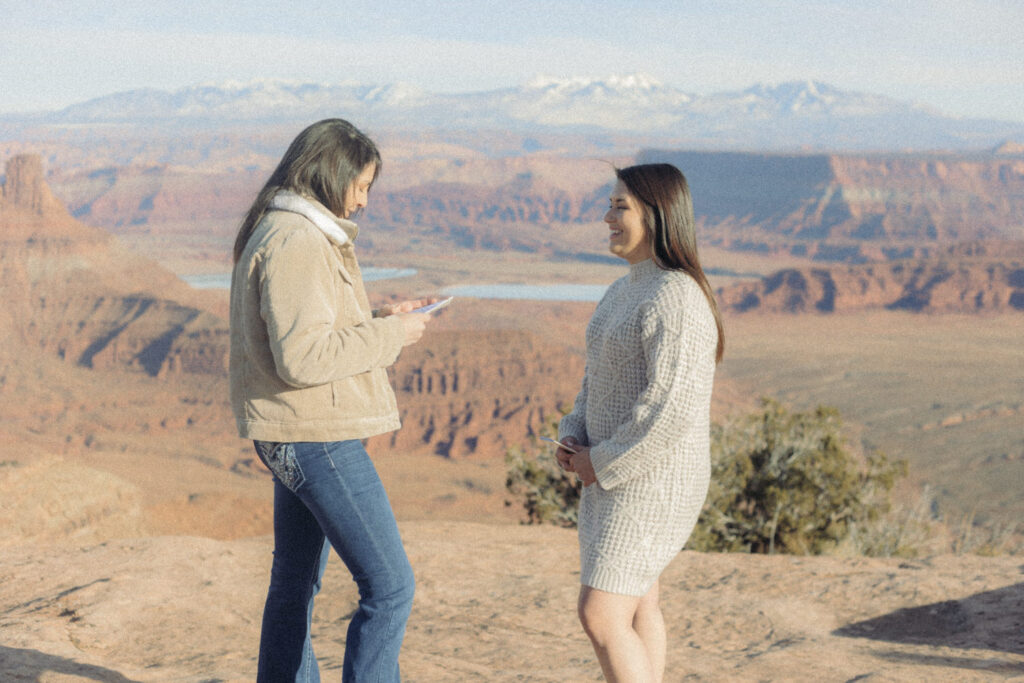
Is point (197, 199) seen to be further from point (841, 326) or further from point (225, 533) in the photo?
point (225, 533)

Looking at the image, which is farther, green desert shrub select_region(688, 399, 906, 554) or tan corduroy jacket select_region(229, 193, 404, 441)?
green desert shrub select_region(688, 399, 906, 554)

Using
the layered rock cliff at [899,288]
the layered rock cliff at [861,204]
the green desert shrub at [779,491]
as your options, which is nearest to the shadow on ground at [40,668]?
the green desert shrub at [779,491]

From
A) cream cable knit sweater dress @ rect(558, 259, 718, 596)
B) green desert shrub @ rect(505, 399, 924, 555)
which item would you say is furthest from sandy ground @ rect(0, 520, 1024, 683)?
green desert shrub @ rect(505, 399, 924, 555)

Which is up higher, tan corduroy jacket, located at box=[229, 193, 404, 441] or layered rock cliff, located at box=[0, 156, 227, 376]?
tan corduroy jacket, located at box=[229, 193, 404, 441]

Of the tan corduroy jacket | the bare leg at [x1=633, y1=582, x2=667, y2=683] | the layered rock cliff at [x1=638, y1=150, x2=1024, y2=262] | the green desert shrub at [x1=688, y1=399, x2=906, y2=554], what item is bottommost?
the green desert shrub at [x1=688, y1=399, x2=906, y2=554]

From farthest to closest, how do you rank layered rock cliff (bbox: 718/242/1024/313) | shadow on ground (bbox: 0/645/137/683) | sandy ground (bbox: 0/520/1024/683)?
layered rock cliff (bbox: 718/242/1024/313) < sandy ground (bbox: 0/520/1024/683) < shadow on ground (bbox: 0/645/137/683)

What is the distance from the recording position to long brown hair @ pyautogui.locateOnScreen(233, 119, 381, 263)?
7.14ft

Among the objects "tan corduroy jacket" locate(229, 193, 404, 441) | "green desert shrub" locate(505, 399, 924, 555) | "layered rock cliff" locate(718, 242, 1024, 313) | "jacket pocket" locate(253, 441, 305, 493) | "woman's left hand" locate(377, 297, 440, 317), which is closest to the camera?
"tan corduroy jacket" locate(229, 193, 404, 441)

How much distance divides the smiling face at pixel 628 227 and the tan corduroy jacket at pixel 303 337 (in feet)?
1.95

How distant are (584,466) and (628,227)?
60 centimetres

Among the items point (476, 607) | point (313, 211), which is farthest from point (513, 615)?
point (313, 211)

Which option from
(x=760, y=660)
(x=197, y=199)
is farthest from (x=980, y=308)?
(x=197, y=199)

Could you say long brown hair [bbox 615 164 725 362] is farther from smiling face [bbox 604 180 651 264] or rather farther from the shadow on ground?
the shadow on ground

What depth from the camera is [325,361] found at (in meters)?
2.02
